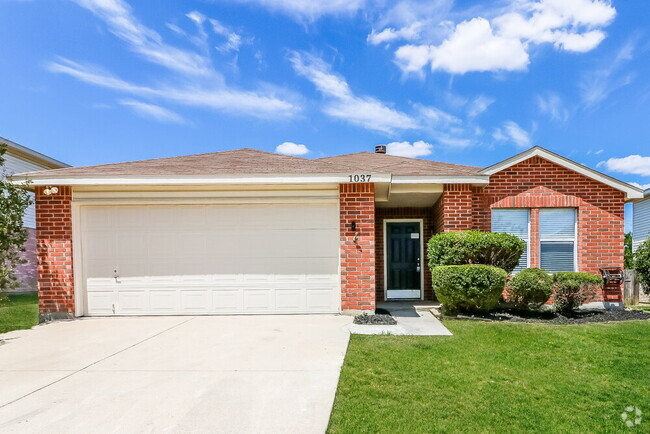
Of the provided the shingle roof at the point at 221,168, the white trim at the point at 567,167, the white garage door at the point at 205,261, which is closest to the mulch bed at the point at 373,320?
the white garage door at the point at 205,261

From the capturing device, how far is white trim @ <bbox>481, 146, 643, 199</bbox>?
782 cm

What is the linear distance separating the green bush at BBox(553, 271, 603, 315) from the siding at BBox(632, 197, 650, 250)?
41.8ft

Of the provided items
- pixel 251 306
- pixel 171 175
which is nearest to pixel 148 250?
pixel 171 175

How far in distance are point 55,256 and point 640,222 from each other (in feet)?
73.5

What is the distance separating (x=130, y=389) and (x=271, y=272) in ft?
12.0

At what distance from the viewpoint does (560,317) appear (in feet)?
21.6

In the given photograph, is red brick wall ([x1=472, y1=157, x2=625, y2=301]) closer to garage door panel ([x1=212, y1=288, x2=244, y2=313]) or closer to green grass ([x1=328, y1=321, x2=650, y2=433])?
→ green grass ([x1=328, y1=321, x2=650, y2=433])

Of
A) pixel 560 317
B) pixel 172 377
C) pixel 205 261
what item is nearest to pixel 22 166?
pixel 205 261

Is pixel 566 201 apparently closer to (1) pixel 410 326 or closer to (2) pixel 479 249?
(2) pixel 479 249

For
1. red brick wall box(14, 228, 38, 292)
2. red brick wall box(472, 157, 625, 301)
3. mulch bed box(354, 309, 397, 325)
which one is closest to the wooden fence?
red brick wall box(472, 157, 625, 301)

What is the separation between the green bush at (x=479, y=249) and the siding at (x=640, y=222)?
13.7 m

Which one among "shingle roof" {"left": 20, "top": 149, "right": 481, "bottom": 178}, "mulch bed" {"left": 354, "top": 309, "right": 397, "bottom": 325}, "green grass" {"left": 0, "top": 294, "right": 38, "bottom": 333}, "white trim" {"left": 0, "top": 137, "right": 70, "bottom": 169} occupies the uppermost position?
"white trim" {"left": 0, "top": 137, "right": 70, "bottom": 169}

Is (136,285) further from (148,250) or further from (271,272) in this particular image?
(271,272)

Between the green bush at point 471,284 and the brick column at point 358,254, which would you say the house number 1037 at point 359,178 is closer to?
the brick column at point 358,254
